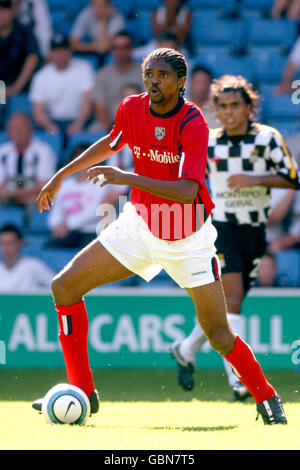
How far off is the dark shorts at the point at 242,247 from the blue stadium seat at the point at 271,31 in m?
4.33

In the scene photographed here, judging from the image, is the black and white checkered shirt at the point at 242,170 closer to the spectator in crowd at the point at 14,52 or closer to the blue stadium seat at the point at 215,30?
the spectator in crowd at the point at 14,52

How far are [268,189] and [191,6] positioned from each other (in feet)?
14.7

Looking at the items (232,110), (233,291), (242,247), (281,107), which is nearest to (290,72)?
(281,107)

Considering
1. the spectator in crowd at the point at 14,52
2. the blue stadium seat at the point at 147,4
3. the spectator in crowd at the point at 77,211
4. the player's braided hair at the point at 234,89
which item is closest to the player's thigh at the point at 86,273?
the player's braided hair at the point at 234,89

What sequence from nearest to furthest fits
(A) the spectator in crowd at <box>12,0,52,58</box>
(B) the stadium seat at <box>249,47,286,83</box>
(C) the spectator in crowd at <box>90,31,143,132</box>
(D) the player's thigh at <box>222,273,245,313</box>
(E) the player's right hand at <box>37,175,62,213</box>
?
1. (E) the player's right hand at <box>37,175,62,213</box>
2. (D) the player's thigh at <box>222,273,245,313</box>
3. (C) the spectator in crowd at <box>90,31,143,132</box>
4. (A) the spectator in crowd at <box>12,0,52,58</box>
5. (B) the stadium seat at <box>249,47,286,83</box>

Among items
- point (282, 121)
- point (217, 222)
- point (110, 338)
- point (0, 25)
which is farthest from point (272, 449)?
point (0, 25)

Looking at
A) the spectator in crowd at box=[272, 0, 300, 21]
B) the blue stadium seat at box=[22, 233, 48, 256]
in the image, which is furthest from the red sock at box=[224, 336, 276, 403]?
the spectator in crowd at box=[272, 0, 300, 21]

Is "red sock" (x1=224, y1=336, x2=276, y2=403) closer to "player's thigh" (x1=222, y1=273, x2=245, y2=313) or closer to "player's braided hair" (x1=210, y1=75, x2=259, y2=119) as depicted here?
"player's thigh" (x1=222, y1=273, x2=245, y2=313)

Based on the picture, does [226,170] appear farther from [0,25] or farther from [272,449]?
[0,25]

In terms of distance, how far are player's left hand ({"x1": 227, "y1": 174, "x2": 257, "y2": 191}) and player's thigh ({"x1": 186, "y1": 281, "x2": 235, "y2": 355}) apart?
1.50m

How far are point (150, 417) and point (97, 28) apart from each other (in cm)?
561

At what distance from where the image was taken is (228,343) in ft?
15.9

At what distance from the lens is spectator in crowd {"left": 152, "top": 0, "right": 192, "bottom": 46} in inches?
388

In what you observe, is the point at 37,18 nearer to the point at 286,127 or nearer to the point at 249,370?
the point at 286,127
